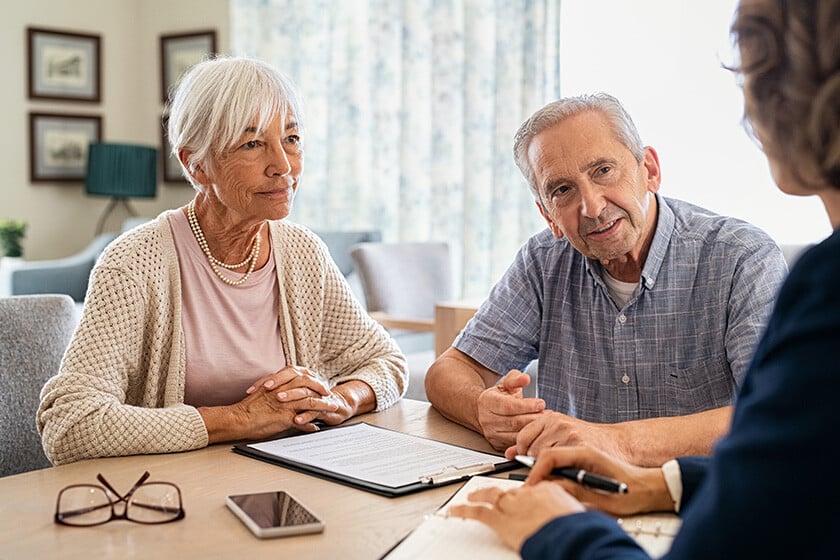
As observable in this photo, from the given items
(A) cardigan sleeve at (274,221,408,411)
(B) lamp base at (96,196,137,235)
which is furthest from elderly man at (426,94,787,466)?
(B) lamp base at (96,196,137,235)

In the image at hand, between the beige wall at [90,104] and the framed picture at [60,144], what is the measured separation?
1.9 inches

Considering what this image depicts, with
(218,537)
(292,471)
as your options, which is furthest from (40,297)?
(218,537)

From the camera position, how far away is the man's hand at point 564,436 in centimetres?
128

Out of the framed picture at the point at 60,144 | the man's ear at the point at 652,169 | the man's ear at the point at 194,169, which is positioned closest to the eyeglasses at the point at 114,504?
the man's ear at the point at 194,169

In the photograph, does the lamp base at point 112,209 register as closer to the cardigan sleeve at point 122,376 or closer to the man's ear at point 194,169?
the man's ear at point 194,169

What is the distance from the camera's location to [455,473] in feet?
4.06

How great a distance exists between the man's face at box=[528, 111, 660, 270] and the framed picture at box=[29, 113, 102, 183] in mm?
5115

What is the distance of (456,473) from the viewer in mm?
1237

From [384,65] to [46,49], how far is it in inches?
95.2

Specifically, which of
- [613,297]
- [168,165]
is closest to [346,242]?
[168,165]

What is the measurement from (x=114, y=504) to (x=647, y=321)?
0.99m

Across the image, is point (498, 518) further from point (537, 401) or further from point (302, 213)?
point (302, 213)

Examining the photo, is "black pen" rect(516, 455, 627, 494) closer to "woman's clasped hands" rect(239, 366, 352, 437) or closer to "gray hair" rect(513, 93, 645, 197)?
"woman's clasped hands" rect(239, 366, 352, 437)

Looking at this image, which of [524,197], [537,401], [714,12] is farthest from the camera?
[524,197]
